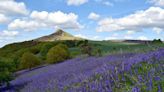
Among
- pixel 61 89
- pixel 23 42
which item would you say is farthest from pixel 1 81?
pixel 23 42

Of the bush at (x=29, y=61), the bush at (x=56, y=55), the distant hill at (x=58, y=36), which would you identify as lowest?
the bush at (x=29, y=61)

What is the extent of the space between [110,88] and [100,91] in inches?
6.0

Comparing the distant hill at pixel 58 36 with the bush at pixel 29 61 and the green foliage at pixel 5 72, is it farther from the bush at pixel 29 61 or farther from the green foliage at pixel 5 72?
the green foliage at pixel 5 72

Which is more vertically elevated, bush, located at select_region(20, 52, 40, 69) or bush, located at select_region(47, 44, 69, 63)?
bush, located at select_region(47, 44, 69, 63)

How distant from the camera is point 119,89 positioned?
4.77 metres

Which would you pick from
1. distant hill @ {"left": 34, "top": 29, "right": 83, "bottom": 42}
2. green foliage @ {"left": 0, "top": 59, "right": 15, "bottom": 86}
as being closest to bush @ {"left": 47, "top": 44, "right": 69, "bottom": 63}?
A: green foliage @ {"left": 0, "top": 59, "right": 15, "bottom": 86}

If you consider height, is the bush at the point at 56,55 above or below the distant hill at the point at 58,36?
below

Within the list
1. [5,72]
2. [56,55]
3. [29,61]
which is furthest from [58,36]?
[5,72]

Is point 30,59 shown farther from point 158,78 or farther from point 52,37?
point 52,37

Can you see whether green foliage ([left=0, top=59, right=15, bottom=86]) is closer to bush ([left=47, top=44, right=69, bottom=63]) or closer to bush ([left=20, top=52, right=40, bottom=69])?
bush ([left=47, top=44, right=69, bottom=63])

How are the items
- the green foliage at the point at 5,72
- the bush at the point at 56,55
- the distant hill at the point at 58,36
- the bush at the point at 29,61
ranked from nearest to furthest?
the green foliage at the point at 5,72 < the bush at the point at 56,55 < the bush at the point at 29,61 < the distant hill at the point at 58,36

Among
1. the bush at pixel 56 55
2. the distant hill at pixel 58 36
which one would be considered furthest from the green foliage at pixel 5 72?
the distant hill at pixel 58 36

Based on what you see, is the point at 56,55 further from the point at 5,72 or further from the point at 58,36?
the point at 58,36

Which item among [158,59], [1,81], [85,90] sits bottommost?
[1,81]
